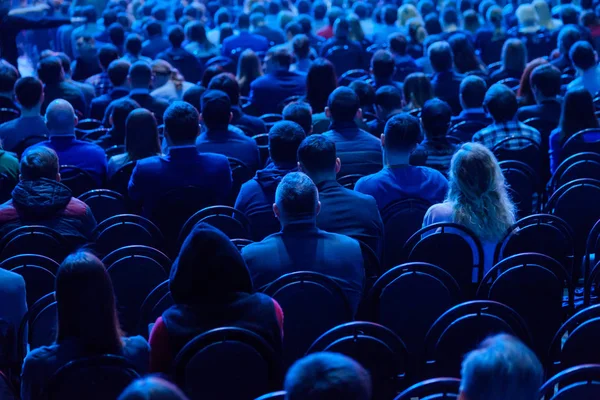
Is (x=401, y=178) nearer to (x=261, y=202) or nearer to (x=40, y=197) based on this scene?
(x=261, y=202)

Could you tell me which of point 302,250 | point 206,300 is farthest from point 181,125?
point 206,300

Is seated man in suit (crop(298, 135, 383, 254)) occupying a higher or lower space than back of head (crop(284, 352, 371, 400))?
lower

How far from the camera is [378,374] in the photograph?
408 cm

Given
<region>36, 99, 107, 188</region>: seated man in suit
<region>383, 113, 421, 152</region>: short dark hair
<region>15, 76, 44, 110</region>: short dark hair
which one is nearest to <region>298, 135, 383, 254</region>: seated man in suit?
<region>383, 113, 421, 152</region>: short dark hair

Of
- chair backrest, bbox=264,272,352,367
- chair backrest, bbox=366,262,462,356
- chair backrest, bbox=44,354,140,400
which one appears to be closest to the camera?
chair backrest, bbox=44,354,140,400

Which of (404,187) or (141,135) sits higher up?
(141,135)

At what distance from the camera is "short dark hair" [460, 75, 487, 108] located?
863cm

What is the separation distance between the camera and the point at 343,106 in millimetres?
7527

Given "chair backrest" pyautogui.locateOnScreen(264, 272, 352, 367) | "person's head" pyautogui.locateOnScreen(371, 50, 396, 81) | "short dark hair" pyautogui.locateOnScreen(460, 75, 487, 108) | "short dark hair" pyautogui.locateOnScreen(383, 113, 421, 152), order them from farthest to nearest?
"person's head" pyautogui.locateOnScreen(371, 50, 396, 81) → "short dark hair" pyautogui.locateOnScreen(460, 75, 487, 108) → "short dark hair" pyautogui.locateOnScreen(383, 113, 421, 152) → "chair backrest" pyautogui.locateOnScreen(264, 272, 352, 367)

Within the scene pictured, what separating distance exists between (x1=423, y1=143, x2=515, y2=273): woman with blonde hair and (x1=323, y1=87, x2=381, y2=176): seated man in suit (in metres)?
→ 1.91

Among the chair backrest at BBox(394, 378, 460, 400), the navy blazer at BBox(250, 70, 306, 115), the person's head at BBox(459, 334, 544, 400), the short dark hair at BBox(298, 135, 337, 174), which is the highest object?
Answer: the person's head at BBox(459, 334, 544, 400)

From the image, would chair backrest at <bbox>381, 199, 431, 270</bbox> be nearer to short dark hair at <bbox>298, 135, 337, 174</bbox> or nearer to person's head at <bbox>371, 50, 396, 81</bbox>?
short dark hair at <bbox>298, 135, 337, 174</bbox>

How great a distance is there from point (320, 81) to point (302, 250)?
182 inches

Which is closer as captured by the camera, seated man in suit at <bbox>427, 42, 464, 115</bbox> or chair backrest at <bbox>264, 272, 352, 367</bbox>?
chair backrest at <bbox>264, 272, 352, 367</bbox>
